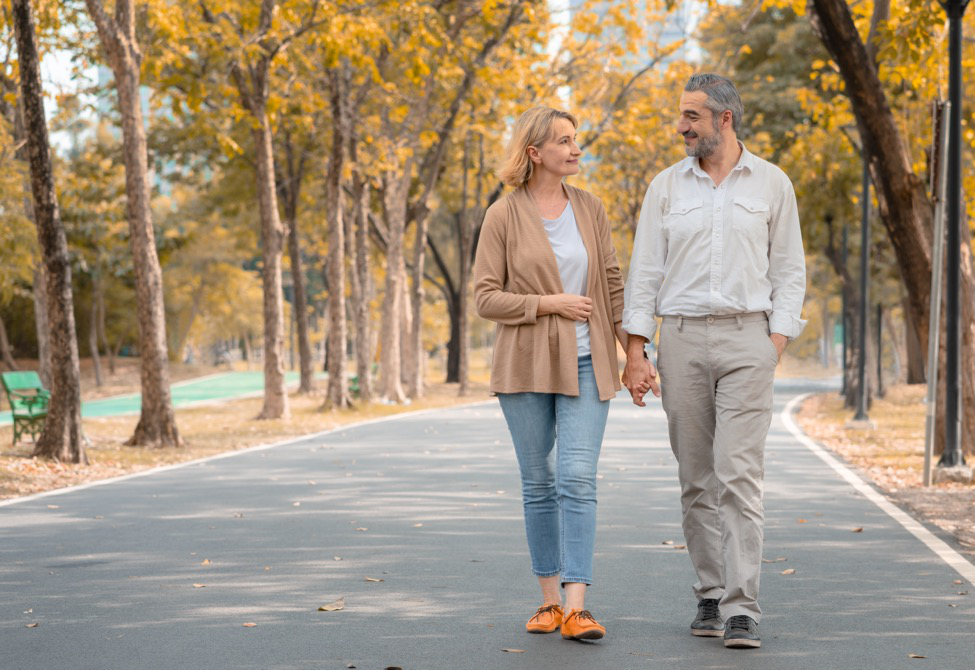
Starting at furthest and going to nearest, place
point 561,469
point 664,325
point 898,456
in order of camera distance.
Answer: point 898,456 → point 664,325 → point 561,469

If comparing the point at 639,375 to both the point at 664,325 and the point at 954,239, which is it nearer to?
the point at 664,325

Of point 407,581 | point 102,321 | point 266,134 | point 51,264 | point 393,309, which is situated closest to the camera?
point 407,581

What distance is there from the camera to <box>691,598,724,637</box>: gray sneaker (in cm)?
575

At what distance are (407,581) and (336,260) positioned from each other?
1894cm

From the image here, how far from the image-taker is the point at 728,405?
553cm

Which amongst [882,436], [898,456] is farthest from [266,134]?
[898,456]

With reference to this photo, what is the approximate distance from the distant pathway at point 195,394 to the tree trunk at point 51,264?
408 inches

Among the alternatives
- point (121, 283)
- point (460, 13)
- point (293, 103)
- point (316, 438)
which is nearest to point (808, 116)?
point (460, 13)

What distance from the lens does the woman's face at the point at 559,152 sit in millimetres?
5625

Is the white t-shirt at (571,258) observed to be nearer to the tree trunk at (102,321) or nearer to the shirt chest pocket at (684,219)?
the shirt chest pocket at (684,219)

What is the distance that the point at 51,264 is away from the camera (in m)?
14.2

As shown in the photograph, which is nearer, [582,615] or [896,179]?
[582,615]

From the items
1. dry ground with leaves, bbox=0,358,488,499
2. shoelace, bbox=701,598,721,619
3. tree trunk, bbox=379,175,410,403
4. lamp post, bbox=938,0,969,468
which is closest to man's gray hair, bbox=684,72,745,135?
shoelace, bbox=701,598,721,619

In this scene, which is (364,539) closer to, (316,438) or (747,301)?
(747,301)
